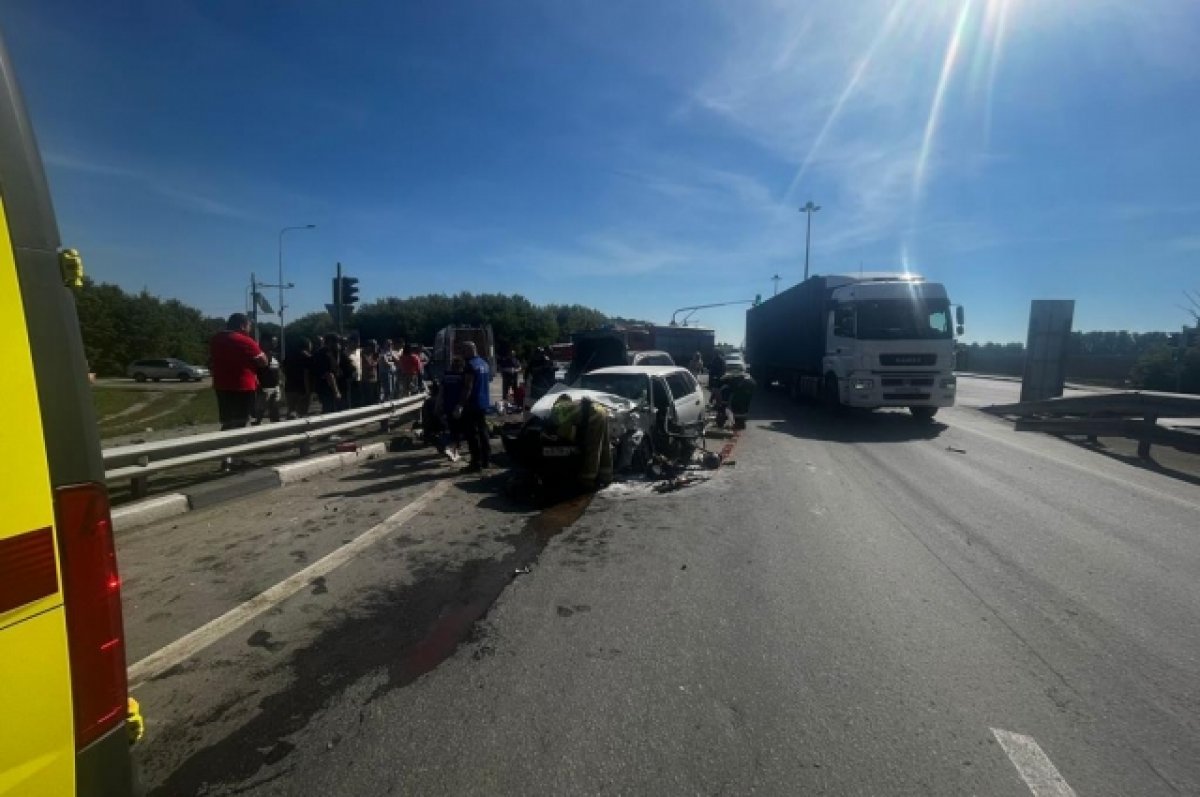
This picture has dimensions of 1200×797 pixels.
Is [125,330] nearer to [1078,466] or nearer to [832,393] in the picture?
[832,393]

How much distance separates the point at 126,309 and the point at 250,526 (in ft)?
228

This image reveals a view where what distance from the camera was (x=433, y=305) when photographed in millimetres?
86375

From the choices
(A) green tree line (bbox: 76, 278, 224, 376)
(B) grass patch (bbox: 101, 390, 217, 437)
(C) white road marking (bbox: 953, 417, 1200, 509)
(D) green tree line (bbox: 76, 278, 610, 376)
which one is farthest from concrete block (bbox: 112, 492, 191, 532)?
(A) green tree line (bbox: 76, 278, 224, 376)

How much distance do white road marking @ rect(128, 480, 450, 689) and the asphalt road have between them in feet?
0.08

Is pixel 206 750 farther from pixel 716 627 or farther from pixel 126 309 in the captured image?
pixel 126 309

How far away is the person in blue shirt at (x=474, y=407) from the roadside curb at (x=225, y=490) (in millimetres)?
1929

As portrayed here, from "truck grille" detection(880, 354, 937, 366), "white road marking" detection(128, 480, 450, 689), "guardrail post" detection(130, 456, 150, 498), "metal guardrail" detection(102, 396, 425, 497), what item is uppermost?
"truck grille" detection(880, 354, 937, 366)

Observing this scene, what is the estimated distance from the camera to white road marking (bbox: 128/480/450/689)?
3309 mm

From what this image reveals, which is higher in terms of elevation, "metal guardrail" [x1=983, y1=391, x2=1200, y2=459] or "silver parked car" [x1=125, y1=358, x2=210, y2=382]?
"metal guardrail" [x1=983, y1=391, x2=1200, y2=459]

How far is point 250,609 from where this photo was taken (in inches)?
159

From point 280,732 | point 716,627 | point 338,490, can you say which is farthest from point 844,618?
point 338,490

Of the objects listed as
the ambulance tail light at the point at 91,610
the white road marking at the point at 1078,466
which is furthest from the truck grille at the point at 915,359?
the ambulance tail light at the point at 91,610

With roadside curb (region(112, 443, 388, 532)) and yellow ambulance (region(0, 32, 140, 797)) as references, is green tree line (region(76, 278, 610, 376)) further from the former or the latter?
yellow ambulance (region(0, 32, 140, 797))

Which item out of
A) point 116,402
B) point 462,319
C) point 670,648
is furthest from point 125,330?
point 670,648
